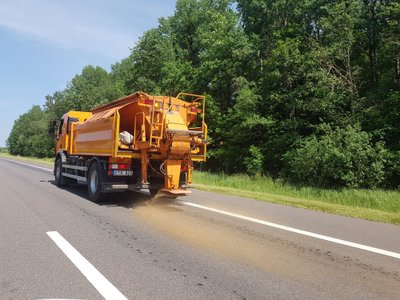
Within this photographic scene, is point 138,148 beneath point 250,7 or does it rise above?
beneath

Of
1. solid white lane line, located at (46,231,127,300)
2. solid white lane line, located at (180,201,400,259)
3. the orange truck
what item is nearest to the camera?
solid white lane line, located at (46,231,127,300)

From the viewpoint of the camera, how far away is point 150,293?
444 cm

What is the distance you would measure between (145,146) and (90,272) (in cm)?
563

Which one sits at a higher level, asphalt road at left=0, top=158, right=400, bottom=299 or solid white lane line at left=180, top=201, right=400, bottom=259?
solid white lane line at left=180, top=201, right=400, bottom=259

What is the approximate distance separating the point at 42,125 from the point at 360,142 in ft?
314

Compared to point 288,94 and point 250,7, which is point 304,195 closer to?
point 288,94

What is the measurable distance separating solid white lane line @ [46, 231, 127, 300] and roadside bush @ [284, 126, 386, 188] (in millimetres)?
13906

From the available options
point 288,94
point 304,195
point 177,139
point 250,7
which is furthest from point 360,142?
point 250,7

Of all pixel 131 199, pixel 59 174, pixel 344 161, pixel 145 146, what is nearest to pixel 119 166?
pixel 145 146

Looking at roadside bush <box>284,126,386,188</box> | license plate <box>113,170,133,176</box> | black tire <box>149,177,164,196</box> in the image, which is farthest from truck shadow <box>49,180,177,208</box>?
roadside bush <box>284,126,386,188</box>

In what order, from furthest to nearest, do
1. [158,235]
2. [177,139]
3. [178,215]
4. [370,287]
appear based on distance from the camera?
[177,139]
[178,215]
[158,235]
[370,287]

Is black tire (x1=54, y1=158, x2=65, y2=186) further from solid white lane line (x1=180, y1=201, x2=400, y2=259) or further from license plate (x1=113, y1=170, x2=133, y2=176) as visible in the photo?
solid white lane line (x1=180, y1=201, x2=400, y2=259)

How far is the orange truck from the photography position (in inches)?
417

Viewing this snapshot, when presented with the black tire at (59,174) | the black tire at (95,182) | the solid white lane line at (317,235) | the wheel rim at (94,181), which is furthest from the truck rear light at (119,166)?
the black tire at (59,174)
